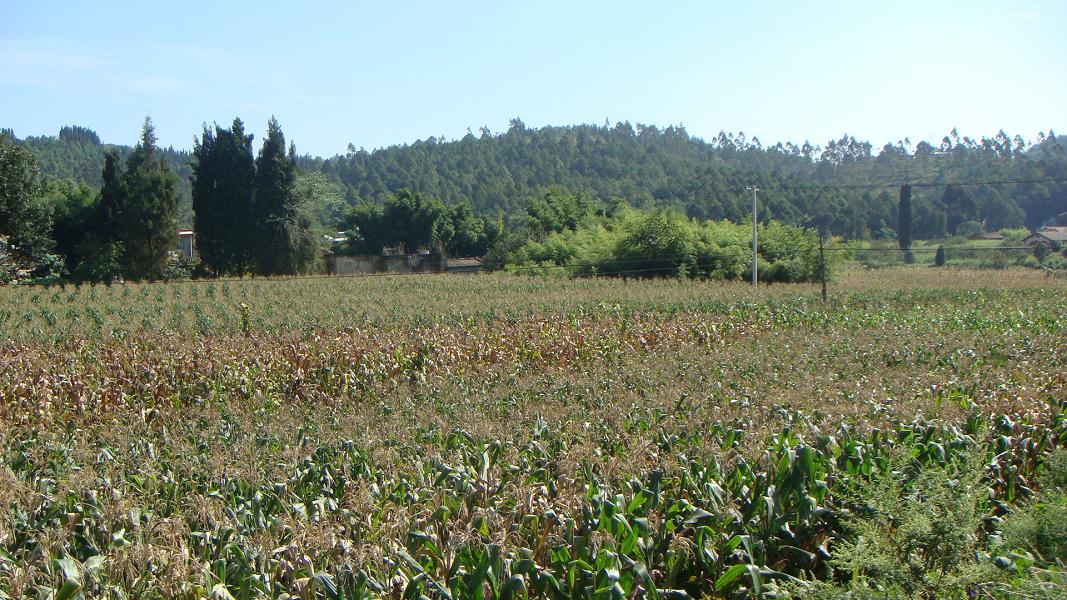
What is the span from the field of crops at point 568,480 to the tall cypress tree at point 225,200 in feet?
102

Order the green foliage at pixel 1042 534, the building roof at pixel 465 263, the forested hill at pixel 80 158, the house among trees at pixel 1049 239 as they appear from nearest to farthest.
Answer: the green foliage at pixel 1042 534
the house among trees at pixel 1049 239
the building roof at pixel 465 263
the forested hill at pixel 80 158

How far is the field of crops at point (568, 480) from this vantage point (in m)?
3.82

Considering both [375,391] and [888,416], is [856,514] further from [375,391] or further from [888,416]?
[375,391]

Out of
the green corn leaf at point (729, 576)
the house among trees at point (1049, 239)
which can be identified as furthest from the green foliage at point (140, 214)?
the house among trees at point (1049, 239)

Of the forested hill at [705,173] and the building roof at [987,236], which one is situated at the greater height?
the forested hill at [705,173]

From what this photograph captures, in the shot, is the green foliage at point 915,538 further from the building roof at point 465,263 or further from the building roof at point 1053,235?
the building roof at point 1053,235

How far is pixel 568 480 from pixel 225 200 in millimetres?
41615

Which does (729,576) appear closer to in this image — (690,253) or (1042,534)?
(1042,534)

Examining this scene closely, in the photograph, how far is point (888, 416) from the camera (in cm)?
642

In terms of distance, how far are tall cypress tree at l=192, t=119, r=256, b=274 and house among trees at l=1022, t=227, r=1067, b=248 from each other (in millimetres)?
39507

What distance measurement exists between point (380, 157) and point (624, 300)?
9495 cm

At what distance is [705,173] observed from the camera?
72.0 m

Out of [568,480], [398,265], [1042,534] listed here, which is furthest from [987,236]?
[568,480]

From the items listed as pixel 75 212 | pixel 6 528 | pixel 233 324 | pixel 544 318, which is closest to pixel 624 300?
pixel 544 318
